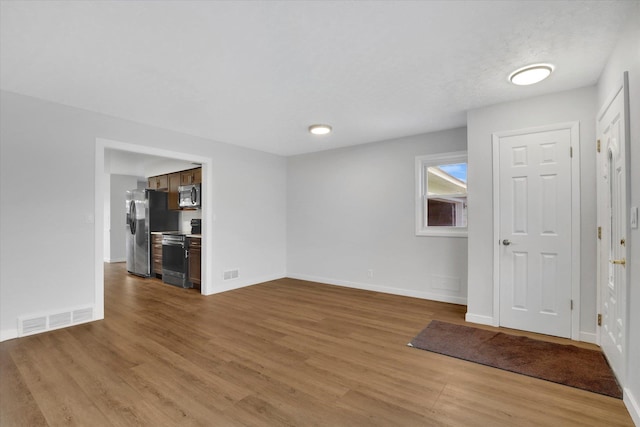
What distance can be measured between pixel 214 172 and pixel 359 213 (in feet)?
8.32

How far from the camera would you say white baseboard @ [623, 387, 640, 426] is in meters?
1.71

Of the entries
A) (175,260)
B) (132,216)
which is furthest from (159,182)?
(175,260)

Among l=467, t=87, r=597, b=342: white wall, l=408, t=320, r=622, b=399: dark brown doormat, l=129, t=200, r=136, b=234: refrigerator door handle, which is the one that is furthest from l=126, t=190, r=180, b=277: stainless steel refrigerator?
l=467, t=87, r=597, b=342: white wall

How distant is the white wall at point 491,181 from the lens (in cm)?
289

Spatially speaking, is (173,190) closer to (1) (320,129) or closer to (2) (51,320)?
(2) (51,320)

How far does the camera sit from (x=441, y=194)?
177 inches

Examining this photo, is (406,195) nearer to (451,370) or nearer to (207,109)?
(451,370)

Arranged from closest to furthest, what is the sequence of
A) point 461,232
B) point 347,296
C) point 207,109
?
point 207,109, point 461,232, point 347,296

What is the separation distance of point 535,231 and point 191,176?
538 centimetres

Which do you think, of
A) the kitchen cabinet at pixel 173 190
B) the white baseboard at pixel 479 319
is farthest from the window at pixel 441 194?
the kitchen cabinet at pixel 173 190

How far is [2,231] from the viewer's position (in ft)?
9.78

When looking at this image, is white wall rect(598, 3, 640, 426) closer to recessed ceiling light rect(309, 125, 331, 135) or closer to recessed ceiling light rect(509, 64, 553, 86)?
recessed ceiling light rect(509, 64, 553, 86)

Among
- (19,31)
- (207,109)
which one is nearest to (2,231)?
(19,31)

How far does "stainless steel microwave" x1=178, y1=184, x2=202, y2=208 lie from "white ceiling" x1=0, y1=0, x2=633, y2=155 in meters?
1.86
